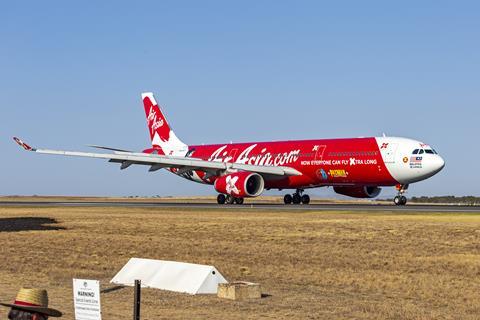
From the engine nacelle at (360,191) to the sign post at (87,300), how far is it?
175ft

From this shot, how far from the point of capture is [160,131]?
254 ft

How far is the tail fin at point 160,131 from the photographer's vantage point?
247 feet

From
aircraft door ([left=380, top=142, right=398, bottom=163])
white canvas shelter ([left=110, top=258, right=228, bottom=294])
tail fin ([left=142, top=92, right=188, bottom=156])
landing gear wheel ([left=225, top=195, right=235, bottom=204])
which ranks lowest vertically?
white canvas shelter ([left=110, top=258, right=228, bottom=294])

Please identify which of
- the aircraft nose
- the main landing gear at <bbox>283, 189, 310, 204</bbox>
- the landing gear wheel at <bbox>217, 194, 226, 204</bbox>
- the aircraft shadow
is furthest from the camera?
the main landing gear at <bbox>283, 189, 310, 204</bbox>

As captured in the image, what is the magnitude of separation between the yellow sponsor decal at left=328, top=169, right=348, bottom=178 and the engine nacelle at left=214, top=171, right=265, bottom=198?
4.97 meters

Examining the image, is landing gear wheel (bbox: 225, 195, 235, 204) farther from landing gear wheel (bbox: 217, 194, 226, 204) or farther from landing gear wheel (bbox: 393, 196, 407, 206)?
landing gear wheel (bbox: 393, 196, 407, 206)

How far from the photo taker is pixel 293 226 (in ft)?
115

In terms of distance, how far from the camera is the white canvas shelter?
18.2 metres

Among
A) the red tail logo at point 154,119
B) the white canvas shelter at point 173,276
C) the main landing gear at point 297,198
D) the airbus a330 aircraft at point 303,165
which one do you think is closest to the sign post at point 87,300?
the white canvas shelter at point 173,276

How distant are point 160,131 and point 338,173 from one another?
24188 millimetres

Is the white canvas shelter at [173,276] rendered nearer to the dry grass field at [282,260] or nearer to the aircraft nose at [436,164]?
the dry grass field at [282,260]

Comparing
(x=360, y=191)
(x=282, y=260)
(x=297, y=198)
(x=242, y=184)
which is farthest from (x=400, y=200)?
(x=282, y=260)

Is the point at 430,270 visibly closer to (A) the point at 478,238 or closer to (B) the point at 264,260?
(B) the point at 264,260

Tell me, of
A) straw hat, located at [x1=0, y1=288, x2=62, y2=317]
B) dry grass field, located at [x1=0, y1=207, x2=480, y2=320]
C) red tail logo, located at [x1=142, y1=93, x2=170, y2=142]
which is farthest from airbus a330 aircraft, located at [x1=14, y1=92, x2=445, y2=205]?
straw hat, located at [x1=0, y1=288, x2=62, y2=317]
